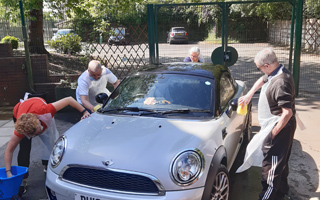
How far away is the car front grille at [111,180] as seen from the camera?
280 centimetres

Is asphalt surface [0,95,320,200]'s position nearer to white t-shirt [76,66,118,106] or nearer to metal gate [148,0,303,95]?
white t-shirt [76,66,118,106]

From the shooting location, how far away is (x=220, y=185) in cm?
317

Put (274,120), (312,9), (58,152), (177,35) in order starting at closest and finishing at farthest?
1. (58,152)
2. (274,120)
3. (177,35)
4. (312,9)

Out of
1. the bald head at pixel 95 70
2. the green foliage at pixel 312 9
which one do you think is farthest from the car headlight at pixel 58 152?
the green foliage at pixel 312 9

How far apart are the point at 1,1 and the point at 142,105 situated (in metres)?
7.86

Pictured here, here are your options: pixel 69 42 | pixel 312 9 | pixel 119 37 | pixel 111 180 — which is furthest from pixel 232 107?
pixel 312 9

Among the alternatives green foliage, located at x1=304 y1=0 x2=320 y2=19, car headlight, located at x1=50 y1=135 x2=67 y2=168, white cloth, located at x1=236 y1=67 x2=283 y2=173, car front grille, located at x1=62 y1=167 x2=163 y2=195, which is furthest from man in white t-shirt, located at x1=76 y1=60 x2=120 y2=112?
green foliage, located at x1=304 y1=0 x2=320 y2=19

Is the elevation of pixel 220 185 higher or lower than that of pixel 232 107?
lower

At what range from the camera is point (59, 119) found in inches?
287

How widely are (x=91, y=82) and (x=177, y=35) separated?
3.47 m

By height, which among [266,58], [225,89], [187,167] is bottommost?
[187,167]

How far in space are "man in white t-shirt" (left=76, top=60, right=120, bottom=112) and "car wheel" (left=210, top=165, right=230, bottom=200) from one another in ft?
7.87

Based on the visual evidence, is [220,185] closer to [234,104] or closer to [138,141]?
[138,141]

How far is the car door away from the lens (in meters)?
3.67
